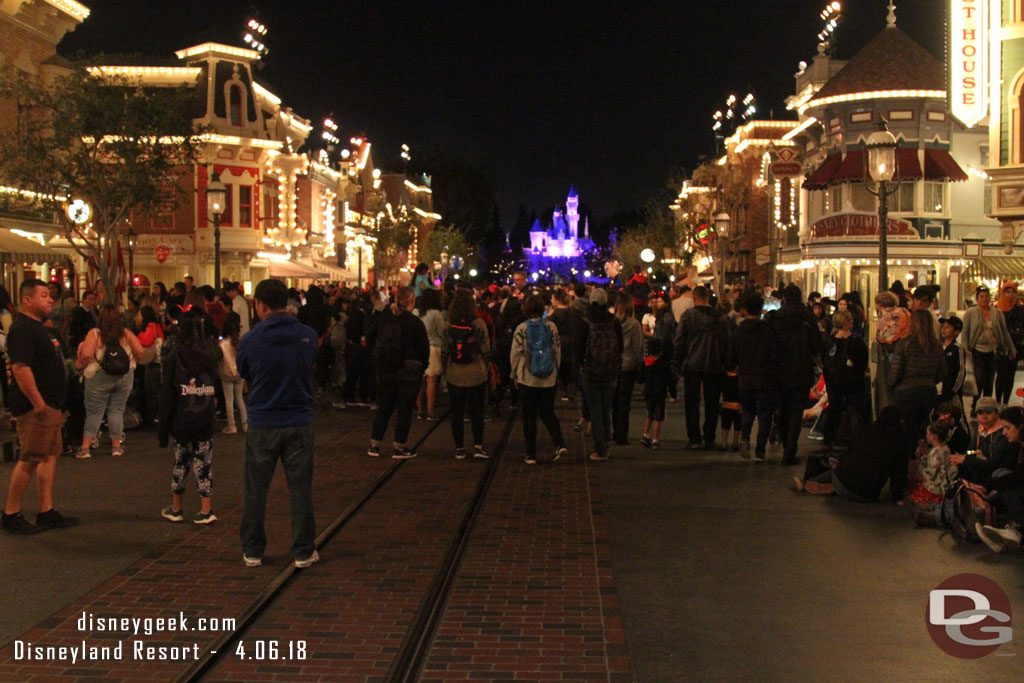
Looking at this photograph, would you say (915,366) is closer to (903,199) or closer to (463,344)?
Result: (463,344)

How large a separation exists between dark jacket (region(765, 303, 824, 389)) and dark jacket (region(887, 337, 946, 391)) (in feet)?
3.80

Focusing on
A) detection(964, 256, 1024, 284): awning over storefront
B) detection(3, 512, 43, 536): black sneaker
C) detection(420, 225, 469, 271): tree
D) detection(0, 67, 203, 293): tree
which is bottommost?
detection(3, 512, 43, 536): black sneaker

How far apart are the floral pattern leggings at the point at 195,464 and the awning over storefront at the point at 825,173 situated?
2867 centimetres

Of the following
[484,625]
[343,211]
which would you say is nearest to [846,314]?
[484,625]

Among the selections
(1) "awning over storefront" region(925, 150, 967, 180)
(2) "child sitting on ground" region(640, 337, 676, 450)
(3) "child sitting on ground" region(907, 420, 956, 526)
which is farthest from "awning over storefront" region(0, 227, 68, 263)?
(1) "awning over storefront" region(925, 150, 967, 180)

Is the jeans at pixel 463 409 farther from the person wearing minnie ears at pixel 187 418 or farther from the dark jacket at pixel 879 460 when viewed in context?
the dark jacket at pixel 879 460

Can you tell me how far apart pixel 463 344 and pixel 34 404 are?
5.12m

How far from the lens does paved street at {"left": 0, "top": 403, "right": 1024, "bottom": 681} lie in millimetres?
5562

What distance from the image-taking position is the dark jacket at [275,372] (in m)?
7.27

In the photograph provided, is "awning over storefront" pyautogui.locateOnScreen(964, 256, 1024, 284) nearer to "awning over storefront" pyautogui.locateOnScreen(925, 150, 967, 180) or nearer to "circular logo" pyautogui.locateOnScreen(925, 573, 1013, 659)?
"awning over storefront" pyautogui.locateOnScreen(925, 150, 967, 180)

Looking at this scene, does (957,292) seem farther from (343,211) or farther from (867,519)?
(343,211)

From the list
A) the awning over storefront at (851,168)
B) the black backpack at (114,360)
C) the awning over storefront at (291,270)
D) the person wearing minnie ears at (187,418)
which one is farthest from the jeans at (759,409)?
the awning over storefront at (291,270)

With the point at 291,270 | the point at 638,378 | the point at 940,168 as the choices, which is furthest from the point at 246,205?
the point at 638,378

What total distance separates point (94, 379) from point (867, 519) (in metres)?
8.47
